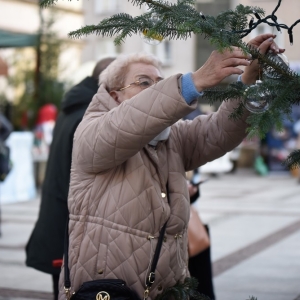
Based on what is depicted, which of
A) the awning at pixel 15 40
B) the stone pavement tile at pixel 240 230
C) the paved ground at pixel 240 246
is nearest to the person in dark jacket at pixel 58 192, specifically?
the paved ground at pixel 240 246

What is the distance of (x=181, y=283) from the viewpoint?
3375 millimetres

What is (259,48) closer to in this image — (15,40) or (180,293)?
(180,293)

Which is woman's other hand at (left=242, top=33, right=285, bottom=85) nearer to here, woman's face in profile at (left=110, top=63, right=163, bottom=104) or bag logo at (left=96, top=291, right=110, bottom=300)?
woman's face in profile at (left=110, top=63, right=163, bottom=104)

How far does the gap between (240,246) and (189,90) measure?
643 centimetres

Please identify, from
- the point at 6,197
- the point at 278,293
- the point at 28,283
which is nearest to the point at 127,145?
the point at 278,293

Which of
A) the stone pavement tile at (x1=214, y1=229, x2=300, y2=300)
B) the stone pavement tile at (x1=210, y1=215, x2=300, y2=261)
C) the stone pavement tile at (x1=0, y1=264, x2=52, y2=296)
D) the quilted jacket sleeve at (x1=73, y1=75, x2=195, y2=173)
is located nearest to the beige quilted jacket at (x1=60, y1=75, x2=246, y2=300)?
the quilted jacket sleeve at (x1=73, y1=75, x2=195, y2=173)

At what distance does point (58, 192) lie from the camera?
4902mm

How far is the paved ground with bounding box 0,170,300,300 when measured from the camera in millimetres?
6836

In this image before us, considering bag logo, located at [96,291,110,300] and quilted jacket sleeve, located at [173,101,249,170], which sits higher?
quilted jacket sleeve, located at [173,101,249,170]

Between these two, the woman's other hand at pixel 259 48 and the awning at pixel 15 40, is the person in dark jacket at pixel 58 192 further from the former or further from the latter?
the awning at pixel 15 40

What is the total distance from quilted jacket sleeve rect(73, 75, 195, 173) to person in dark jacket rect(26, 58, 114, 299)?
5.32 feet

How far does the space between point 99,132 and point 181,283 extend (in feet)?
2.48

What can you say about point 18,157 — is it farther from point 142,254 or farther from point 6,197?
point 142,254

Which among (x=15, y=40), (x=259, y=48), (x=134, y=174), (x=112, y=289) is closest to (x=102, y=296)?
(x=112, y=289)
